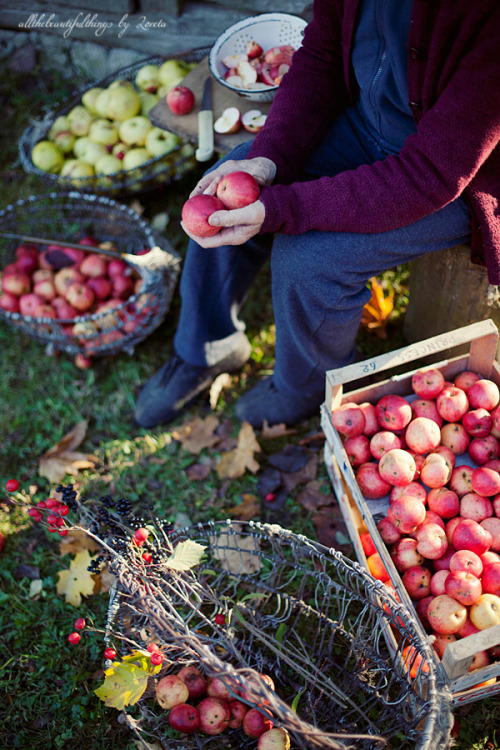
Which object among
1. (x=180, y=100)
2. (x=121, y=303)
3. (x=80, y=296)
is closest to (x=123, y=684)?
(x=121, y=303)

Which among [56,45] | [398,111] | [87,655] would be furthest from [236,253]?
[56,45]

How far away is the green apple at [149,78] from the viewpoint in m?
3.25

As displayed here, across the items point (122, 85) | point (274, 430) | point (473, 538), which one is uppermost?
point (122, 85)

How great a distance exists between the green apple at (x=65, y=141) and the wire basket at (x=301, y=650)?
8.41ft

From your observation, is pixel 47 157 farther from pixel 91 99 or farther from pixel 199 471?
pixel 199 471

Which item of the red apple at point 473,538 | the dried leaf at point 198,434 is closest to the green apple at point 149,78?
the dried leaf at point 198,434

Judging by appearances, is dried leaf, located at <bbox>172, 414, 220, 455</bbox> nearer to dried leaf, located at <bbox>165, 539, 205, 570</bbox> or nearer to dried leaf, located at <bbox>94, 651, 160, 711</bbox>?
dried leaf, located at <bbox>165, 539, 205, 570</bbox>

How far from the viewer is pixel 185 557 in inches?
60.9

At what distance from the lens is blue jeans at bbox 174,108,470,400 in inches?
71.6

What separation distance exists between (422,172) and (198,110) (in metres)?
1.46

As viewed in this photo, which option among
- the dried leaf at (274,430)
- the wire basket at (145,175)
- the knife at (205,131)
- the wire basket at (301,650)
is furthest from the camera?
the wire basket at (145,175)

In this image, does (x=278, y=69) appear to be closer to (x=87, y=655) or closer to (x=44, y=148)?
(x=44, y=148)

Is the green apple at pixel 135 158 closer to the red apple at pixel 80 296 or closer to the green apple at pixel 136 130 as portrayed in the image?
the green apple at pixel 136 130

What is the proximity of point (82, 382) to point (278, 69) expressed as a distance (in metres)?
1.81
